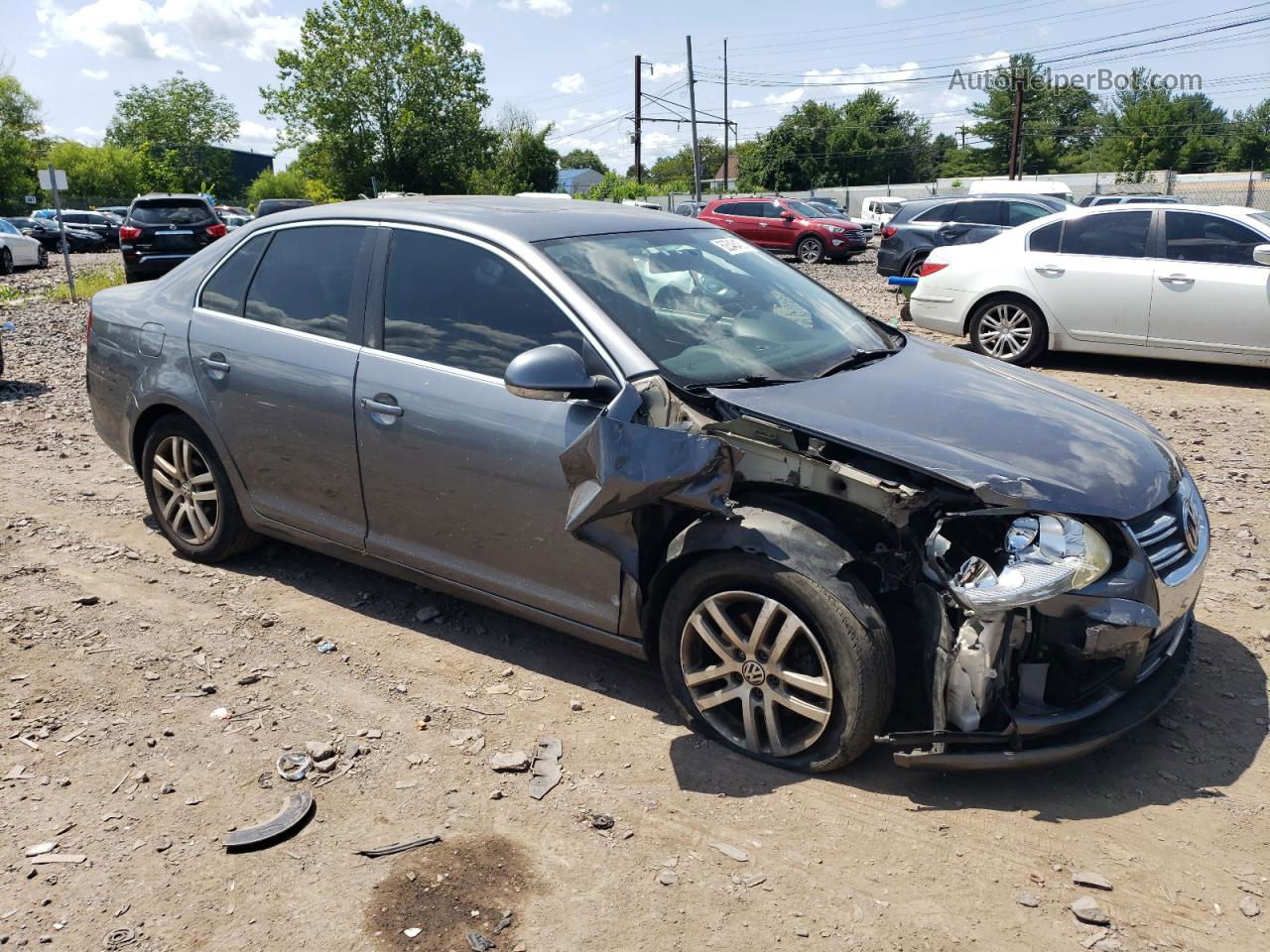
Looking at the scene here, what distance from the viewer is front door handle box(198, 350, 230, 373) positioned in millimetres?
4486

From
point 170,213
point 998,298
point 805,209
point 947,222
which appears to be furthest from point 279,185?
point 998,298

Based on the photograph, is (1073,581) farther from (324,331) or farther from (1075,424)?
(324,331)

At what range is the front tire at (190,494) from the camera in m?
4.76

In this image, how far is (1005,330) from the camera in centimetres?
991

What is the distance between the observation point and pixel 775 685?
10.5 feet

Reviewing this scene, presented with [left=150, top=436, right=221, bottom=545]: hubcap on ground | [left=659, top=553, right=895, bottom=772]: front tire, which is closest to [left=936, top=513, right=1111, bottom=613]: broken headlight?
[left=659, top=553, right=895, bottom=772]: front tire

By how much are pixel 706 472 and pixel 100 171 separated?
87.1 m

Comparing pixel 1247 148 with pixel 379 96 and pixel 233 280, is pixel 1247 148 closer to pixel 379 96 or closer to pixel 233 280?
pixel 379 96

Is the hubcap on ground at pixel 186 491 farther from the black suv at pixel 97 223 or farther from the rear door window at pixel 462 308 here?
the black suv at pixel 97 223

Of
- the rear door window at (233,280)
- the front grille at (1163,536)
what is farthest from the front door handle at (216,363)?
the front grille at (1163,536)

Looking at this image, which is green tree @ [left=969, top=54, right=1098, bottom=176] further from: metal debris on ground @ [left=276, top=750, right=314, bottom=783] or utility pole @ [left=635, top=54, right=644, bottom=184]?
metal debris on ground @ [left=276, top=750, right=314, bottom=783]

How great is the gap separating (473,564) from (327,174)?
54.8 m

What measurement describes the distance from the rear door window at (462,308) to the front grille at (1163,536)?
1861 mm

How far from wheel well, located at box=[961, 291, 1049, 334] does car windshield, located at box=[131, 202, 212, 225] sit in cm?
1690
